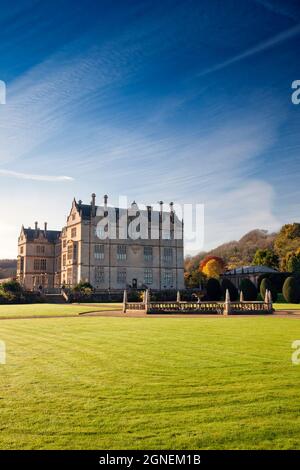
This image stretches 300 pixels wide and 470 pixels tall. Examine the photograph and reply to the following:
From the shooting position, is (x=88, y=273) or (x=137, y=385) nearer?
(x=137, y=385)

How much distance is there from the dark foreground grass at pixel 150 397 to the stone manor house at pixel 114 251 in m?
50.9

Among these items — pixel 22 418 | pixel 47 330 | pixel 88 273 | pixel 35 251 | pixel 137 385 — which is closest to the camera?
pixel 22 418

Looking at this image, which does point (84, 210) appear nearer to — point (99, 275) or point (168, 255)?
point (99, 275)

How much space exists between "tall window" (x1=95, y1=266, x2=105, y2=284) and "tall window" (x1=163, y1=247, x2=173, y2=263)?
1019 centimetres

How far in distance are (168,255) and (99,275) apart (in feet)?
37.2

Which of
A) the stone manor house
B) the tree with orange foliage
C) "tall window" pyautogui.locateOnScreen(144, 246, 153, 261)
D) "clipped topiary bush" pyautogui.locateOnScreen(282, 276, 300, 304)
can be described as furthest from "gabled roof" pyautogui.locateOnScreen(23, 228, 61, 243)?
"clipped topiary bush" pyautogui.locateOnScreen(282, 276, 300, 304)

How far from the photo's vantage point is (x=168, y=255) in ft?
229

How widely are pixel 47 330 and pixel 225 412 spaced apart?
12.2m

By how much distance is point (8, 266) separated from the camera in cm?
12756

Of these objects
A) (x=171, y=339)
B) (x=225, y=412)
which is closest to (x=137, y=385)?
(x=225, y=412)

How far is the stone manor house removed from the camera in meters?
64.4

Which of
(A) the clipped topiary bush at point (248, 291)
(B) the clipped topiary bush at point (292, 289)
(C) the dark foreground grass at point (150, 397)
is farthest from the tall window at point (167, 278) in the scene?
(C) the dark foreground grass at point (150, 397)

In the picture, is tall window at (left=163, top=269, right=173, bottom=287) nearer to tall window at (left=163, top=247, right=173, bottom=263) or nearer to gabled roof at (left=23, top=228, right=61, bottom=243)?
tall window at (left=163, top=247, right=173, bottom=263)
